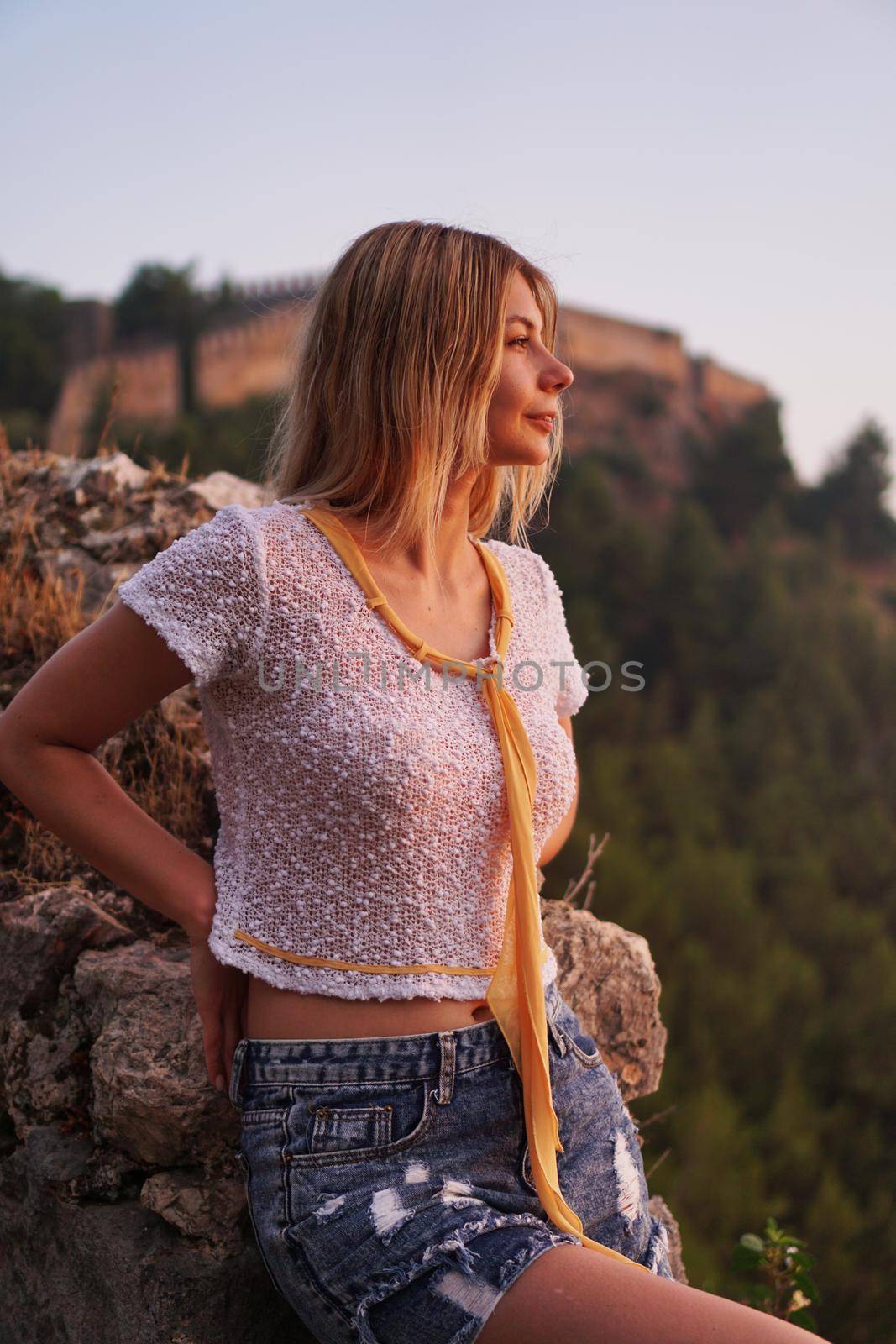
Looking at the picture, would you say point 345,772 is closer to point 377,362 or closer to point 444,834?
point 444,834

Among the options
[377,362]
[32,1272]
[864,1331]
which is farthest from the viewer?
[864,1331]

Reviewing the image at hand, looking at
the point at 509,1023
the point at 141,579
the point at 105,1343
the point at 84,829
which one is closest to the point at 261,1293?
the point at 105,1343

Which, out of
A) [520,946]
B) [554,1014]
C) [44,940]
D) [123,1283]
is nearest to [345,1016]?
[520,946]

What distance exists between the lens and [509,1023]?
1537 millimetres

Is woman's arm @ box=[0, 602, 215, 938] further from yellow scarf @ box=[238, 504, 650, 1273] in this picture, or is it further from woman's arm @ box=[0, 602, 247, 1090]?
yellow scarf @ box=[238, 504, 650, 1273]

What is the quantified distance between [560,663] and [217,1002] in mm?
809

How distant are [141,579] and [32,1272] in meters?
1.23

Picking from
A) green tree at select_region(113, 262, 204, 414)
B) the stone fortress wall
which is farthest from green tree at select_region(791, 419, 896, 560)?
green tree at select_region(113, 262, 204, 414)

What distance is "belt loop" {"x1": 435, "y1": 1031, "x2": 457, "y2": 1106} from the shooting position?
57.1 inches

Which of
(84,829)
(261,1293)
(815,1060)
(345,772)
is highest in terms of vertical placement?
(345,772)

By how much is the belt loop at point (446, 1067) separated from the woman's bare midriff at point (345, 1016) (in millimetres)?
28

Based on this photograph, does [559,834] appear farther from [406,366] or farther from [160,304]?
[160,304]

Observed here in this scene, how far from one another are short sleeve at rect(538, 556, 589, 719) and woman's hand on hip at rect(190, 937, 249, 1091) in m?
0.72

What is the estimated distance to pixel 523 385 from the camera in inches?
69.1
